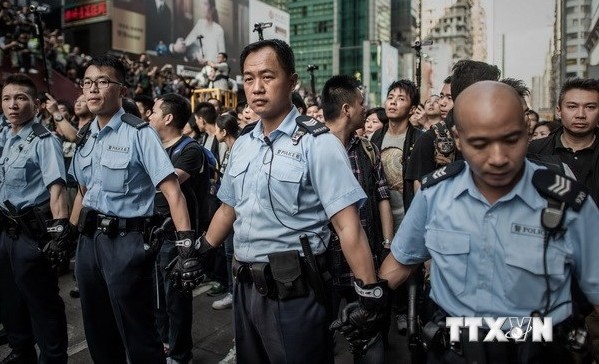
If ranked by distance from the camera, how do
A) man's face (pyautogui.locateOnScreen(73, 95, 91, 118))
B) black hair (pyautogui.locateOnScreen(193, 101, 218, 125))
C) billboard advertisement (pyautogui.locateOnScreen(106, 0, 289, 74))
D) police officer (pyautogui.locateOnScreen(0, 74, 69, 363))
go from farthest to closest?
billboard advertisement (pyautogui.locateOnScreen(106, 0, 289, 74)) < black hair (pyautogui.locateOnScreen(193, 101, 218, 125)) < man's face (pyautogui.locateOnScreen(73, 95, 91, 118)) < police officer (pyautogui.locateOnScreen(0, 74, 69, 363))

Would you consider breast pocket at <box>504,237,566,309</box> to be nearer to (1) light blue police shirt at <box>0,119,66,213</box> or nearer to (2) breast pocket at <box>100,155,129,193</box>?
(2) breast pocket at <box>100,155,129,193</box>

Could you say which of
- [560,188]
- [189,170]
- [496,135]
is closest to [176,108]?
[189,170]

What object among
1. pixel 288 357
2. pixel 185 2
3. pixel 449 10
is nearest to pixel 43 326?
pixel 288 357

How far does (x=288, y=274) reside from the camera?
2.15m

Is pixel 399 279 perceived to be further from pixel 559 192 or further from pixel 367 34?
pixel 367 34

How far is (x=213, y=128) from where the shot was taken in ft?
20.4

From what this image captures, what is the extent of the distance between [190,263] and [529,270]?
70.1 inches

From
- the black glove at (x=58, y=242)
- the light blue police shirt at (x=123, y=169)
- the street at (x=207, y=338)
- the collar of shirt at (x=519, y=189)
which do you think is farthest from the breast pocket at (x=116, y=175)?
the collar of shirt at (x=519, y=189)

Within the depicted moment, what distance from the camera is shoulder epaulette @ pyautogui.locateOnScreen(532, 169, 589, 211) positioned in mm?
1499

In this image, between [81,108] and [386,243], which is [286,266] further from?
[81,108]

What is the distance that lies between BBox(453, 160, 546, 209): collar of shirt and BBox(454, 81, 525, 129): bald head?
221 mm

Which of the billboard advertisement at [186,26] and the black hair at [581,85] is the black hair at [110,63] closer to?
the black hair at [581,85]

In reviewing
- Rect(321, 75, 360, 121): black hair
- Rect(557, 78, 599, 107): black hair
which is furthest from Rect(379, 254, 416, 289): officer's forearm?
Rect(557, 78, 599, 107): black hair

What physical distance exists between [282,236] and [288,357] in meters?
0.59
